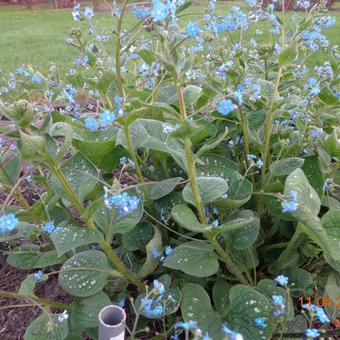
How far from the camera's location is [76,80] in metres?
1.66

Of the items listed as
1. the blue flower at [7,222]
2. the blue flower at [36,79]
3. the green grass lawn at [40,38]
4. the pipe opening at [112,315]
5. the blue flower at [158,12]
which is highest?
the blue flower at [158,12]

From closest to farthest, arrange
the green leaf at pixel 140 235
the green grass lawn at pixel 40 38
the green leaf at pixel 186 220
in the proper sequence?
the green leaf at pixel 186 220 → the green leaf at pixel 140 235 → the green grass lawn at pixel 40 38

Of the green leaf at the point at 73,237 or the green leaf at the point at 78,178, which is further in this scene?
the green leaf at the point at 78,178

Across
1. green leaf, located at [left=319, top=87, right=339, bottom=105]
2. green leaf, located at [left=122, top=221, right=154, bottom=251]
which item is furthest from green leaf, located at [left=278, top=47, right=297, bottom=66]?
green leaf, located at [left=122, top=221, right=154, bottom=251]

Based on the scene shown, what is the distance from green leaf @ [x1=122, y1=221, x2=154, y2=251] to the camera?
1436mm

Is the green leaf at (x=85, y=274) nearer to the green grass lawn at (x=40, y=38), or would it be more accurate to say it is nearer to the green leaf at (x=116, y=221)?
the green leaf at (x=116, y=221)

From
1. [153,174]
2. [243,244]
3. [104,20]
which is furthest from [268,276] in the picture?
[104,20]

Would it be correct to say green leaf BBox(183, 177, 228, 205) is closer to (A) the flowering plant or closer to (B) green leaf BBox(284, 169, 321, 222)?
(A) the flowering plant

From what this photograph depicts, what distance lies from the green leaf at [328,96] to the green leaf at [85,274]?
0.85 m

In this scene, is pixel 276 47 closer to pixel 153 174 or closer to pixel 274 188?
pixel 274 188

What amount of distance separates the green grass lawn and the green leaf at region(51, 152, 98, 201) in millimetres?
2611

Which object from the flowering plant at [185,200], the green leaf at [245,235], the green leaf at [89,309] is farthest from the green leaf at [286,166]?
the green leaf at [89,309]

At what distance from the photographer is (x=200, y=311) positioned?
124 cm

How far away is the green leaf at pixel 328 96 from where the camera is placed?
137 centimetres
